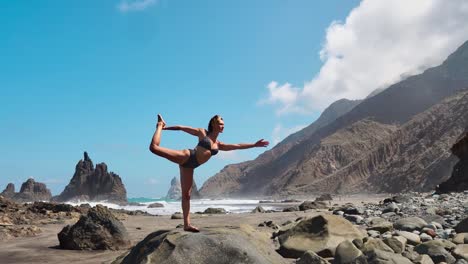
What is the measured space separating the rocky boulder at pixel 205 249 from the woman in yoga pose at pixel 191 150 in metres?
0.46

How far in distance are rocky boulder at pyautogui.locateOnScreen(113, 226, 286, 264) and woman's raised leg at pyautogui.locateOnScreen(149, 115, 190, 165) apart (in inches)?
46.1

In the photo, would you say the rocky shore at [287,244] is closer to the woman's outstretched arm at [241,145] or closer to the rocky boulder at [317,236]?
the rocky boulder at [317,236]

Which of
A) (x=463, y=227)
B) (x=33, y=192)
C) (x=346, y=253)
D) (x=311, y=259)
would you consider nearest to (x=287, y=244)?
(x=346, y=253)

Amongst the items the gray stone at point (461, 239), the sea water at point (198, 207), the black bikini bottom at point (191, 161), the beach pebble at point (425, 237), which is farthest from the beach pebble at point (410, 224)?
the sea water at point (198, 207)

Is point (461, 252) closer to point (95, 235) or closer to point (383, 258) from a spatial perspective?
point (383, 258)

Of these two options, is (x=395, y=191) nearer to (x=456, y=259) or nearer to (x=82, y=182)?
(x=82, y=182)

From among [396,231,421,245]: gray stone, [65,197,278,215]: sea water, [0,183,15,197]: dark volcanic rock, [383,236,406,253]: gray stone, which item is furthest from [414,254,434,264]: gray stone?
[0,183,15,197]: dark volcanic rock

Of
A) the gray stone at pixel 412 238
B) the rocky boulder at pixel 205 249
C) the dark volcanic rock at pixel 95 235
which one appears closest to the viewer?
the rocky boulder at pixel 205 249

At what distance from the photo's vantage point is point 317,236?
8.91 metres

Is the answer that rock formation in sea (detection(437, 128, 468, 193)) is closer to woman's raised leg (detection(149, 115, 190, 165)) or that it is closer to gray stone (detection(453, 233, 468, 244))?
gray stone (detection(453, 233, 468, 244))

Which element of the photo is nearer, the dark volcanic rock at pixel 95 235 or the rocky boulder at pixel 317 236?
the rocky boulder at pixel 317 236

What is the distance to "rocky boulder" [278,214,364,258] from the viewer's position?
8523mm

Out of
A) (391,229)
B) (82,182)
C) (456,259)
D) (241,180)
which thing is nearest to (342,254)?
(456,259)

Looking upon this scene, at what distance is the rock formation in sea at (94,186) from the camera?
107588 mm
